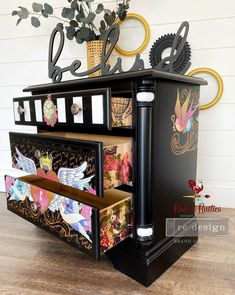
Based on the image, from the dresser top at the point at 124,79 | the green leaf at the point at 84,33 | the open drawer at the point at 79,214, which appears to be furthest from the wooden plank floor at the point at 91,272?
the green leaf at the point at 84,33

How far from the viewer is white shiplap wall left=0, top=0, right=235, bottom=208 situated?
4.26 ft

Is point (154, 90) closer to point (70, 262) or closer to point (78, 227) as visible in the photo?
point (78, 227)

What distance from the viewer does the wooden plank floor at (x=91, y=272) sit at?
82 cm

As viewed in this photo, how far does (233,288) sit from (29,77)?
1.61m

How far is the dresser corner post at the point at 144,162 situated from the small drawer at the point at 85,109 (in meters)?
0.05

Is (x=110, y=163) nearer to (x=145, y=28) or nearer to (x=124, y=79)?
(x=124, y=79)

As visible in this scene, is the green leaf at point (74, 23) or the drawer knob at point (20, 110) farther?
the green leaf at point (74, 23)

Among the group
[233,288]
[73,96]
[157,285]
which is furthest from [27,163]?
[233,288]

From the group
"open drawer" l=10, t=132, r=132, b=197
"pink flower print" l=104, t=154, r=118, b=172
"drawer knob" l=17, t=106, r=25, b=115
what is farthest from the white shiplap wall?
"pink flower print" l=104, t=154, r=118, b=172

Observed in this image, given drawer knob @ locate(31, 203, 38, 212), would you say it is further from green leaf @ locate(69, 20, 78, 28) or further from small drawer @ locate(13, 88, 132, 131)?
green leaf @ locate(69, 20, 78, 28)

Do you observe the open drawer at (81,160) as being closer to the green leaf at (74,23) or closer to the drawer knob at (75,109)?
the drawer knob at (75,109)

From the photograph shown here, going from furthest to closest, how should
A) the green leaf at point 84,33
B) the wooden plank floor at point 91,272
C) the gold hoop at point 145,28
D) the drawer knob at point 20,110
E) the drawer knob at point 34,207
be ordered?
the gold hoop at point 145,28 → the green leaf at point 84,33 → the drawer knob at point 20,110 → the drawer knob at point 34,207 → the wooden plank floor at point 91,272

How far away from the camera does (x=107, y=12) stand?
1.27 meters

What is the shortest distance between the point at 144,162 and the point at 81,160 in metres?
0.20
